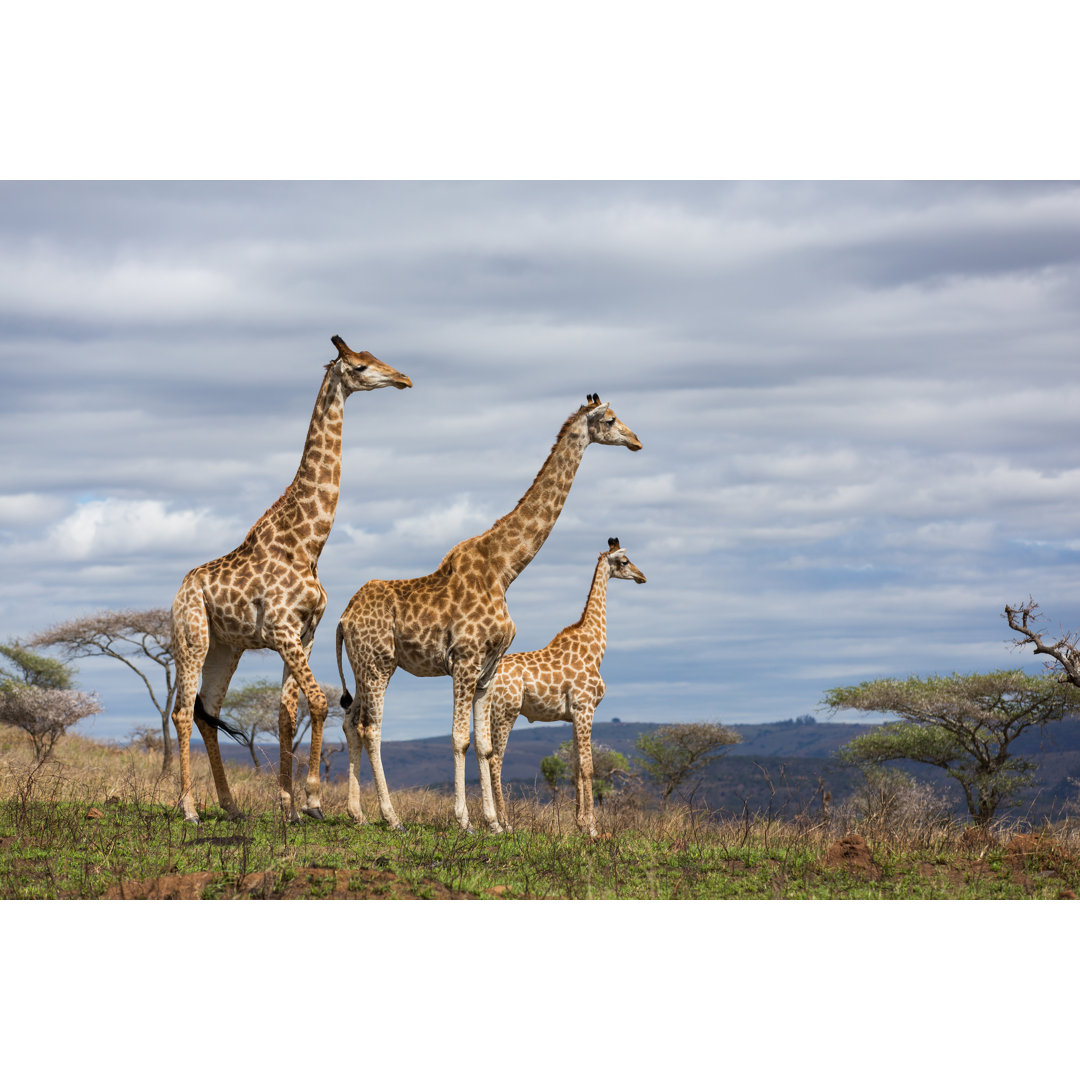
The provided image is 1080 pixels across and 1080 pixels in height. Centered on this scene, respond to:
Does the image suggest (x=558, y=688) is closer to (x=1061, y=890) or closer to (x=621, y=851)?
(x=621, y=851)

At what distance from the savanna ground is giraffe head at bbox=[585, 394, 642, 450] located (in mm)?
5436

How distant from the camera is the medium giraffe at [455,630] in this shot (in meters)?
14.1

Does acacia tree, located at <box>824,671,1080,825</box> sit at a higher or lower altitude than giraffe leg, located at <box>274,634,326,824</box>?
lower

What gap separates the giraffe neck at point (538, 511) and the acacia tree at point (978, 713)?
18.8 metres

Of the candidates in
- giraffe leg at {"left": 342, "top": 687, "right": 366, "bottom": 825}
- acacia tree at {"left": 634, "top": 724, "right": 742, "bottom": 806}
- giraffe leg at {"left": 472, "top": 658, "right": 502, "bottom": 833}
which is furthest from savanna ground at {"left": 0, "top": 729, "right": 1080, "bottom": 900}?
acacia tree at {"left": 634, "top": 724, "right": 742, "bottom": 806}

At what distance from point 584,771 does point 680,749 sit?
2226cm

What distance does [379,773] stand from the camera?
14.1 m

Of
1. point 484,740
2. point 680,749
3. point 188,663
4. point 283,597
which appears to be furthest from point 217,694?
point 680,749

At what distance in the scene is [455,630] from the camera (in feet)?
46.3

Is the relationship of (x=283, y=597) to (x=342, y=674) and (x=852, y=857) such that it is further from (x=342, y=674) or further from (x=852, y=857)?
(x=852, y=857)

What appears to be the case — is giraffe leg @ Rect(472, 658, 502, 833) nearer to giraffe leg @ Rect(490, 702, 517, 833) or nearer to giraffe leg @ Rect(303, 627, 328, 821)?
giraffe leg @ Rect(490, 702, 517, 833)

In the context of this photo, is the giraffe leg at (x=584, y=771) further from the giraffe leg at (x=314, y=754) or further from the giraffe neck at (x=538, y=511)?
the giraffe leg at (x=314, y=754)

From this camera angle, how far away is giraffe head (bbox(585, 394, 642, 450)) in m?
15.4

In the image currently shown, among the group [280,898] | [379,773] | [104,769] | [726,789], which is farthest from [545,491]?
[726,789]
